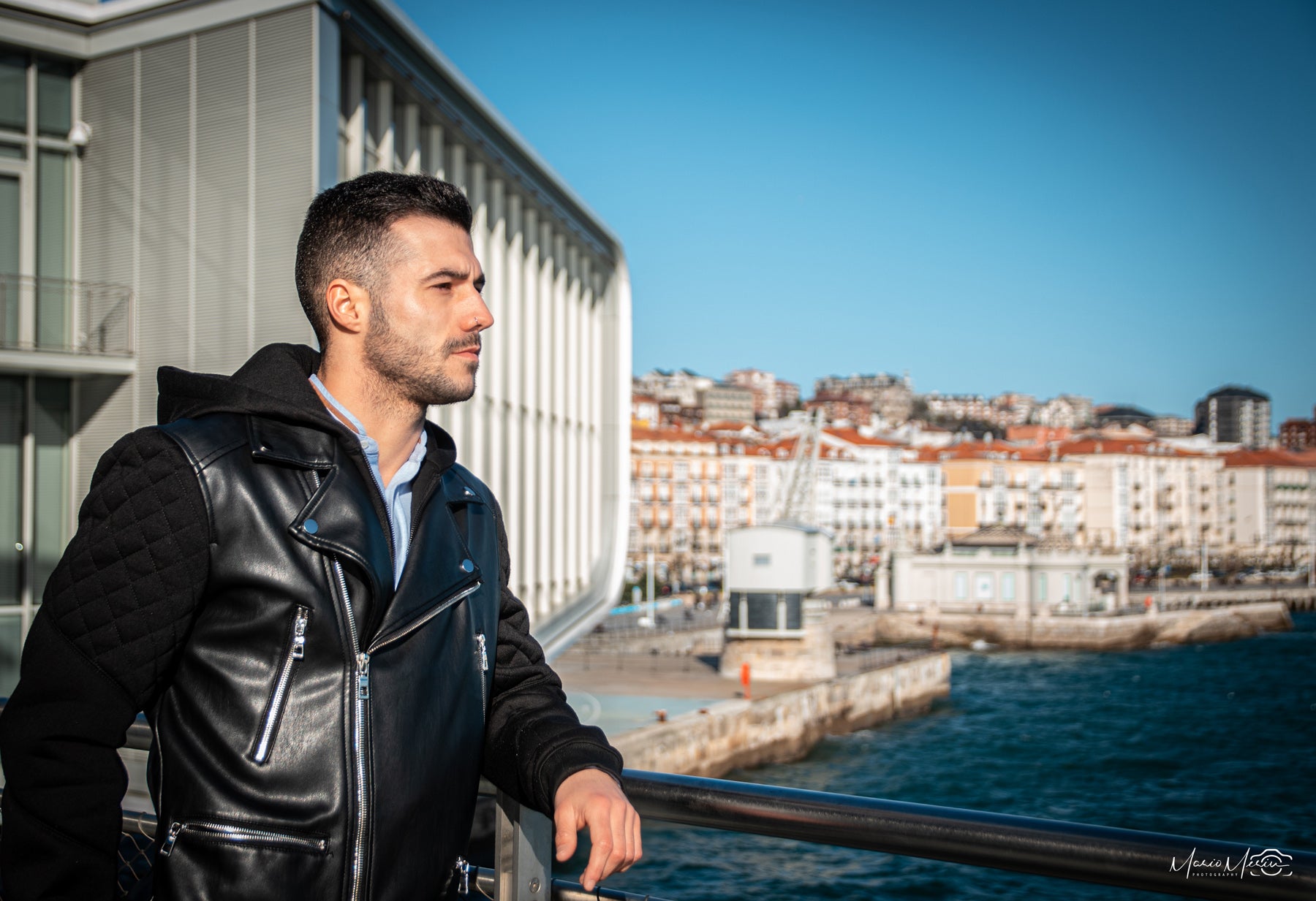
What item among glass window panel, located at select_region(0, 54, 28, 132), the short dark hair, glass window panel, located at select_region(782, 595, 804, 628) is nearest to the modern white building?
glass window panel, located at select_region(0, 54, 28, 132)

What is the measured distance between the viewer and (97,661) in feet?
3.99

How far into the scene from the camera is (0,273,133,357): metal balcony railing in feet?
30.2

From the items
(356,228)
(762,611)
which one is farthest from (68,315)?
(762,611)

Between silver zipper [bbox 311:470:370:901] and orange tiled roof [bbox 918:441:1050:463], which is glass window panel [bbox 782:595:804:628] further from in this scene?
orange tiled roof [bbox 918:441:1050:463]

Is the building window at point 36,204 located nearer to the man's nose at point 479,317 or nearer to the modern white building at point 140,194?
the modern white building at point 140,194

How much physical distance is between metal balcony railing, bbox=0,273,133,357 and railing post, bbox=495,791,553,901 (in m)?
8.59

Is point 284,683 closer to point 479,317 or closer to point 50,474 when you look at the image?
point 479,317

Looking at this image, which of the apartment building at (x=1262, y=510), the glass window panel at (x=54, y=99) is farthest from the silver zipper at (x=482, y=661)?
the apartment building at (x=1262, y=510)

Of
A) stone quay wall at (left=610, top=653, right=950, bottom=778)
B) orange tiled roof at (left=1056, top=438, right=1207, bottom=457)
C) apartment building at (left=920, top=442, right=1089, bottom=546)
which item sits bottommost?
stone quay wall at (left=610, top=653, right=950, bottom=778)

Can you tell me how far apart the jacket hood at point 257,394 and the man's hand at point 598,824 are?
527mm

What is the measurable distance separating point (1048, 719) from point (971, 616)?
85.0 ft

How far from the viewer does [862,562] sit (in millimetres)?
93562

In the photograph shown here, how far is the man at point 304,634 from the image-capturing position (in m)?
1.21

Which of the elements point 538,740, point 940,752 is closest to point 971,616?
point 940,752
